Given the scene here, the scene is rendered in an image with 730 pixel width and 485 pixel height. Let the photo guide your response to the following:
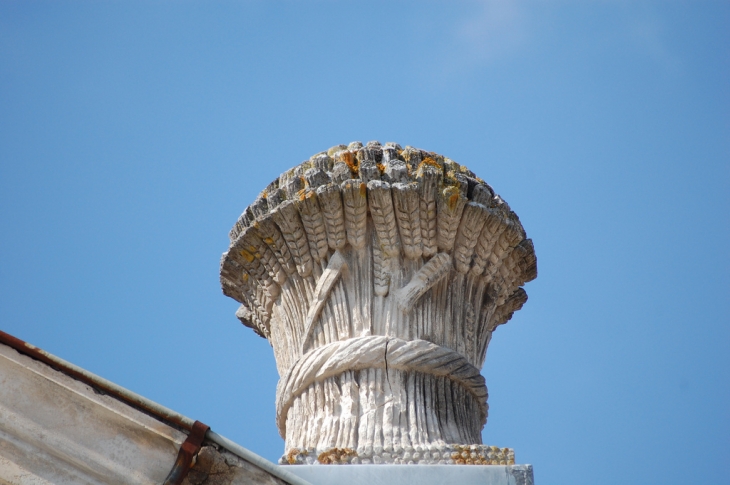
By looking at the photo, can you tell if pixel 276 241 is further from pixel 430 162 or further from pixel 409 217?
pixel 430 162

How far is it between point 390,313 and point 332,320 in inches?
16.5

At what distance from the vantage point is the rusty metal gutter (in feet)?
17.3

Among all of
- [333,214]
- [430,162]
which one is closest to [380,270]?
[333,214]

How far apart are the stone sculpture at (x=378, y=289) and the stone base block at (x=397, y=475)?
27 cm

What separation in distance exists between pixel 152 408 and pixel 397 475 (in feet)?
6.12

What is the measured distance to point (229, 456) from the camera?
530 centimetres

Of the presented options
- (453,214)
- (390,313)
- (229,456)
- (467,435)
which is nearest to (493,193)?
(453,214)

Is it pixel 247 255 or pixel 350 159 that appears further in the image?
pixel 247 255

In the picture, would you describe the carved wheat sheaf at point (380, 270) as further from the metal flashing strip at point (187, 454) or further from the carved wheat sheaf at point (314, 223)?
the metal flashing strip at point (187, 454)

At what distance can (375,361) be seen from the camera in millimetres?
7363

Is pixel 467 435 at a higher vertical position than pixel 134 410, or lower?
higher

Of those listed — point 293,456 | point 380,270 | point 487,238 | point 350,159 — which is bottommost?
point 293,456

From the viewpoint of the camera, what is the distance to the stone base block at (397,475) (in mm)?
6562

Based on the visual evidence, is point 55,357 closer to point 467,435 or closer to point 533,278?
point 467,435
